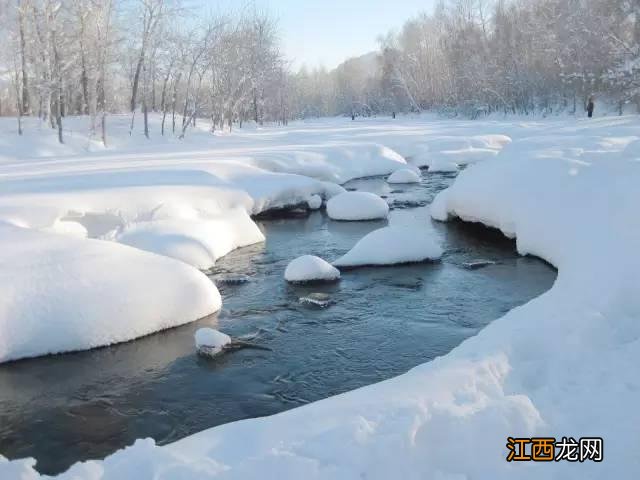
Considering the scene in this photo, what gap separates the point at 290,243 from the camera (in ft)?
36.1

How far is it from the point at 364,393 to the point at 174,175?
979cm

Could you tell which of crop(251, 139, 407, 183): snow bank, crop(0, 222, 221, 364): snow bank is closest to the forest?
crop(251, 139, 407, 183): snow bank

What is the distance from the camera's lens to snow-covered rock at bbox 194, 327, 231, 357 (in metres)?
5.94

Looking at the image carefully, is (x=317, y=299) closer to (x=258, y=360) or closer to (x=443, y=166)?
(x=258, y=360)

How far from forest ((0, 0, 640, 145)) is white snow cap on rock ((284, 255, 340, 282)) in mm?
17444

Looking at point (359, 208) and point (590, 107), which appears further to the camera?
point (590, 107)

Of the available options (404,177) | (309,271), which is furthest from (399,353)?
(404,177)

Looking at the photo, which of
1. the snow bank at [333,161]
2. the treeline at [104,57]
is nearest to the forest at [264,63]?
the treeline at [104,57]

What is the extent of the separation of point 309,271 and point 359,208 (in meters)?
4.97

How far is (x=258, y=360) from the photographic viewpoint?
5.80 meters

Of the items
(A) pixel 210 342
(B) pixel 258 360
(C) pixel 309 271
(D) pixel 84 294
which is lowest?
(B) pixel 258 360

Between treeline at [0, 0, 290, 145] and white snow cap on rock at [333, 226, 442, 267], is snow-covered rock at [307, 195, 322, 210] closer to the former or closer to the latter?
white snow cap on rock at [333, 226, 442, 267]

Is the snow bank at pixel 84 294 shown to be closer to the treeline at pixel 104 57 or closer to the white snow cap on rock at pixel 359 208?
the white snow cap on rock at pixel 359 208

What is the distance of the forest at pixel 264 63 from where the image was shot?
2481 centimetres
